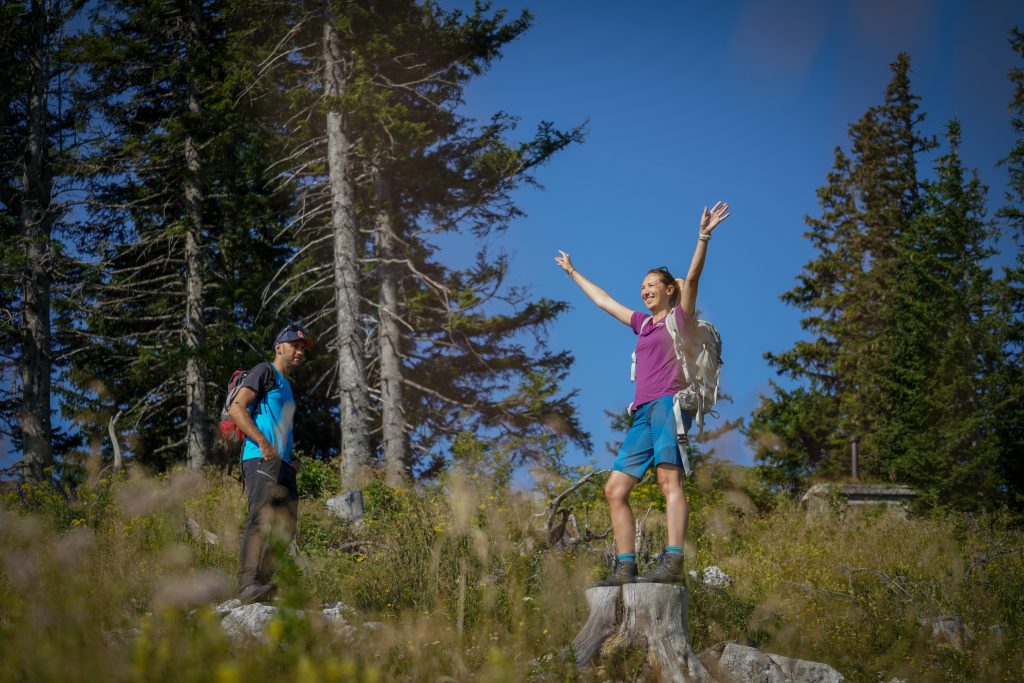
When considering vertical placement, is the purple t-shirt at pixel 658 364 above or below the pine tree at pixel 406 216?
below

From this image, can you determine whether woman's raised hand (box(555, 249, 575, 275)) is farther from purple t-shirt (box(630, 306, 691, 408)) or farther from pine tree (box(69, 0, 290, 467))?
pine tree (box(69, 0, 290, 467))

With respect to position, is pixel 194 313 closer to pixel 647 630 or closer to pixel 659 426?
pixel 659 426

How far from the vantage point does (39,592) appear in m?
3.92

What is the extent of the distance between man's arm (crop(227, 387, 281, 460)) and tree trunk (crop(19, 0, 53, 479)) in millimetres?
9135

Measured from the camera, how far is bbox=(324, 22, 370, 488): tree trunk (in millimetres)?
14969

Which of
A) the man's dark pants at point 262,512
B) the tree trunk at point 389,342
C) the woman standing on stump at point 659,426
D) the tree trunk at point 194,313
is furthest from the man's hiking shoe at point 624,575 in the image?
the tree trunk at point 194,313

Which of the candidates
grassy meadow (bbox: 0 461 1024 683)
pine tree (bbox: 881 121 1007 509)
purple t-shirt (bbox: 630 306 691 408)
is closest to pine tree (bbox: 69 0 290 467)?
grassy meadow (bbox: 0 461 1024 683)

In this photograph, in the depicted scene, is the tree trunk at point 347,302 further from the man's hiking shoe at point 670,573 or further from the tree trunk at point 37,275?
the man's hiking shoe at point 670,573

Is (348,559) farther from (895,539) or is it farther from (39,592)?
(895,539)

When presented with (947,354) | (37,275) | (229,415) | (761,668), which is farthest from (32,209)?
(947,354)

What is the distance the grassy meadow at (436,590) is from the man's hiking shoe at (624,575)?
444 millimetres

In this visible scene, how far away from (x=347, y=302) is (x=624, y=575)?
11311mm

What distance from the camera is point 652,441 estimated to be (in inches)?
208

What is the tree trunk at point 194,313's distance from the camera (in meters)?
17.2
